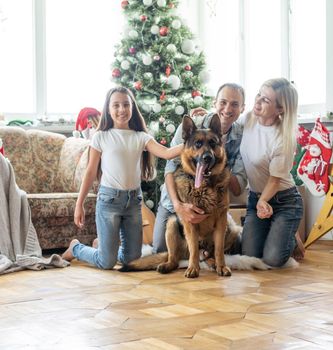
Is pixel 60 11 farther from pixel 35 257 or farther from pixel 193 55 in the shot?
pixel 35 257

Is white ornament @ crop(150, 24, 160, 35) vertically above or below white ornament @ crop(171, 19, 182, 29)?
below

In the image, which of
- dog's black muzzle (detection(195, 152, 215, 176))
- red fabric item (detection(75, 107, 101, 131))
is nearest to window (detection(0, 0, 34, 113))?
red fabric item (detection(75, 107, 101, 131))

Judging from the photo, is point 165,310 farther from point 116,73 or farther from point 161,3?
point 161,3

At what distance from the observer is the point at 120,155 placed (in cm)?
342

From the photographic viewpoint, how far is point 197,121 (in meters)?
3.59

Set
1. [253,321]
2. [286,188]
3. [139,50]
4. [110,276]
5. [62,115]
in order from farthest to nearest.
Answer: [62,115], [139,50], [286,188], [110,276], [253,321]

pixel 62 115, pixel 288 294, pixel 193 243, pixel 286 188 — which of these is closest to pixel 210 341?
pixel 288 294

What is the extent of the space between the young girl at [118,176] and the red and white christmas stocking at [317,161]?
158cm

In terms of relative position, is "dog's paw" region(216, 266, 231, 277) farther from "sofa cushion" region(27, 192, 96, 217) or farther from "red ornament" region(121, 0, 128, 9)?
"red ornament" region(121, 0, 128, 9)

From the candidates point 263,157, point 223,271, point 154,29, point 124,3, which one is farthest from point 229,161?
point 124,3

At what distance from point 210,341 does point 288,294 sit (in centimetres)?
89

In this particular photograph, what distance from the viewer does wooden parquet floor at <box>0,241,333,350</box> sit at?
74.2 inches

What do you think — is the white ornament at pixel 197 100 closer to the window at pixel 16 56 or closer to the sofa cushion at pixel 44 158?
the sofa cushion at pixel 44 158

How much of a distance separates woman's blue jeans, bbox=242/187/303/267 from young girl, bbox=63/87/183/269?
63 cm
